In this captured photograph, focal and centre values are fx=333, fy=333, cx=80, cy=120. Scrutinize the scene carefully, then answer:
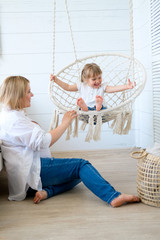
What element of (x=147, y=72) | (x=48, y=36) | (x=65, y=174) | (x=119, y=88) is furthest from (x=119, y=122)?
(x=48, y=36)

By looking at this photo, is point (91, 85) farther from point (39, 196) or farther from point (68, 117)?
point (39, 196)

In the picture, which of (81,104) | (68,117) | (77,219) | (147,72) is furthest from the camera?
(147,72)

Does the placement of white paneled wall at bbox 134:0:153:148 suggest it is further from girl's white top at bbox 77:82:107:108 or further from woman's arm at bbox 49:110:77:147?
woman's arm at bbox 49:110:77:147

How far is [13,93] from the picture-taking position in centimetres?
202

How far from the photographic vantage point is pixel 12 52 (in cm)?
347

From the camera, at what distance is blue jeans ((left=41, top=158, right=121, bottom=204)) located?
1946 mm

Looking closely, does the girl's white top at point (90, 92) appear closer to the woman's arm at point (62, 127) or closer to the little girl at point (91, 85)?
the little girl at point (91, 85)

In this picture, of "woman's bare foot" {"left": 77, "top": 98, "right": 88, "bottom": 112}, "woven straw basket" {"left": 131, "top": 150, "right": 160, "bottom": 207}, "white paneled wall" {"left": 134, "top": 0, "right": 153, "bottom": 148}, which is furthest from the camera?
"white paneled wall" {"left": 134, "top": 0, "right": 153, "bottom": 148}

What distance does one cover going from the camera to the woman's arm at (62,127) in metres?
2.02

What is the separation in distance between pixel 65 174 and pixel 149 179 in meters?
0.52

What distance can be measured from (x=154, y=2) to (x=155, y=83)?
715 mm

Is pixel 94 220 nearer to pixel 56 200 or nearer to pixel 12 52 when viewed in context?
pixel 56 200

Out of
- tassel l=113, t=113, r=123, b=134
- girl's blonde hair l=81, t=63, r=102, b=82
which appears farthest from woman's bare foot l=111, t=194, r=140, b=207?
girl's blonde hair l=81, t=63, r=102, b=82

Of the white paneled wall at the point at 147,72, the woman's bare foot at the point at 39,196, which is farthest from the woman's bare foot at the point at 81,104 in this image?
the white paneled wall at the point at 147,72
